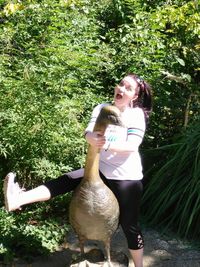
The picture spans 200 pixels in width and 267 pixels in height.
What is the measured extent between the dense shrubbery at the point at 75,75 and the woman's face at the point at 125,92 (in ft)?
3.54

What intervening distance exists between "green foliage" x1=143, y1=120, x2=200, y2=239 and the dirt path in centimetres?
20

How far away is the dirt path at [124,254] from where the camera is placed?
11.6ft

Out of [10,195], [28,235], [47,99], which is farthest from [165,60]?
[10,195]

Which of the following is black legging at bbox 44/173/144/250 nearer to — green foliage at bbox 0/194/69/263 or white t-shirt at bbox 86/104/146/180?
white t-shirt at bbox 86/104/146/180

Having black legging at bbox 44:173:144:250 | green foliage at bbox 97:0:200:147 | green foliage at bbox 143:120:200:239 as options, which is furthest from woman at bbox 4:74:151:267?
green foliage at bbox 97:0:200:147

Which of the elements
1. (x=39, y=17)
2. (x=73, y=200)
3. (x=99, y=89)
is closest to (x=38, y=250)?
(x=73, y=200)

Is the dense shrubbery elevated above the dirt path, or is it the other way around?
the dense shrubbery

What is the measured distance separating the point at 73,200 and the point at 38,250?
79 centimetres

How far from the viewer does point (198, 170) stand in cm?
424

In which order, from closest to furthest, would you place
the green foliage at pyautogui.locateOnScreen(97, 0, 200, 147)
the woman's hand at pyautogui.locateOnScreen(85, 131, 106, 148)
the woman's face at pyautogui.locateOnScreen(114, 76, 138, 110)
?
the woman's hand at pyautogui.locateOnScreen(85, 131, 106, 148)
the woman's face at pyautogui.locateOnScreen(114, 76, 138, 110)
the green foliage at pyautogui.locateOnScreen(97, 0, 200, 147)

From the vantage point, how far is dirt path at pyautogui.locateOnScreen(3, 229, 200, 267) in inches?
139

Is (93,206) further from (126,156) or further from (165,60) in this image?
(165,60)

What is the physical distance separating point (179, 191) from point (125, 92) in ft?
4.93

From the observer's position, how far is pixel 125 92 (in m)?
3.23
